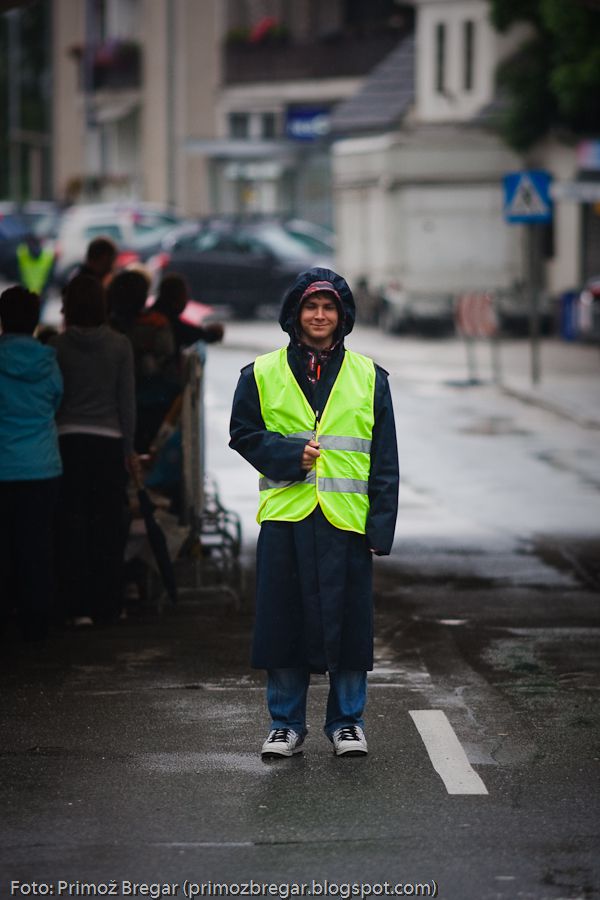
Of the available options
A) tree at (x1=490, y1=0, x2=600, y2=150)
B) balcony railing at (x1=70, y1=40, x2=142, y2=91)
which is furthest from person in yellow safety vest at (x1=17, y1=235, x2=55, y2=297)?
balcony railing at (x1=70, y1=40, x2=142, y2=91)

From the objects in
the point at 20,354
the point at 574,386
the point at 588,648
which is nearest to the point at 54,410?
the point at 20,354

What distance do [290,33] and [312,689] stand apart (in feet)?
168

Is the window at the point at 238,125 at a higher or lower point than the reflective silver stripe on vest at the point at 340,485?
higher

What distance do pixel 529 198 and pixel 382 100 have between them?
20080 millimetres

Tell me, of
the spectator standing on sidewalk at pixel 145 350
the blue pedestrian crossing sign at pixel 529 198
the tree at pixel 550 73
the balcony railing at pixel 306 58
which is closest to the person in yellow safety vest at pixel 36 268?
the tree at pixel 550 73

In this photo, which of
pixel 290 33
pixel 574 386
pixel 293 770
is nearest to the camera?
pixel 293 770

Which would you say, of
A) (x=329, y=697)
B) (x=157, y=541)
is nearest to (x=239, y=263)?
(x=157, y=541)

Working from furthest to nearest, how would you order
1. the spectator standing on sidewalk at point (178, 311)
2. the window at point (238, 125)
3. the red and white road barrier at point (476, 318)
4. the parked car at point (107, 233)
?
1. the window at point (238, 125)
2. the parked car at point (107, 233)
3. the red and white road barrier at point (476, 318)
4. the spectator standing on sidewalk at point (178, 311)

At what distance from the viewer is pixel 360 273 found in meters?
38.1

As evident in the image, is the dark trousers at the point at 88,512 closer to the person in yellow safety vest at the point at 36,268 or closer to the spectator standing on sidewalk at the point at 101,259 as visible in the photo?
the spectator standing on sidewalk at the point at 101,259

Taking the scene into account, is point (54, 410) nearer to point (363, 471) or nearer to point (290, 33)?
point (363, 471)

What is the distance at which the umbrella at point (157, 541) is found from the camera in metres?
10.5

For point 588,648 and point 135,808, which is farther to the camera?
point 588,648

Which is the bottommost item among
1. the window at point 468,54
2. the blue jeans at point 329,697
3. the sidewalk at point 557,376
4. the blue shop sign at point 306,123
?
the sidewalk at point 557,376
